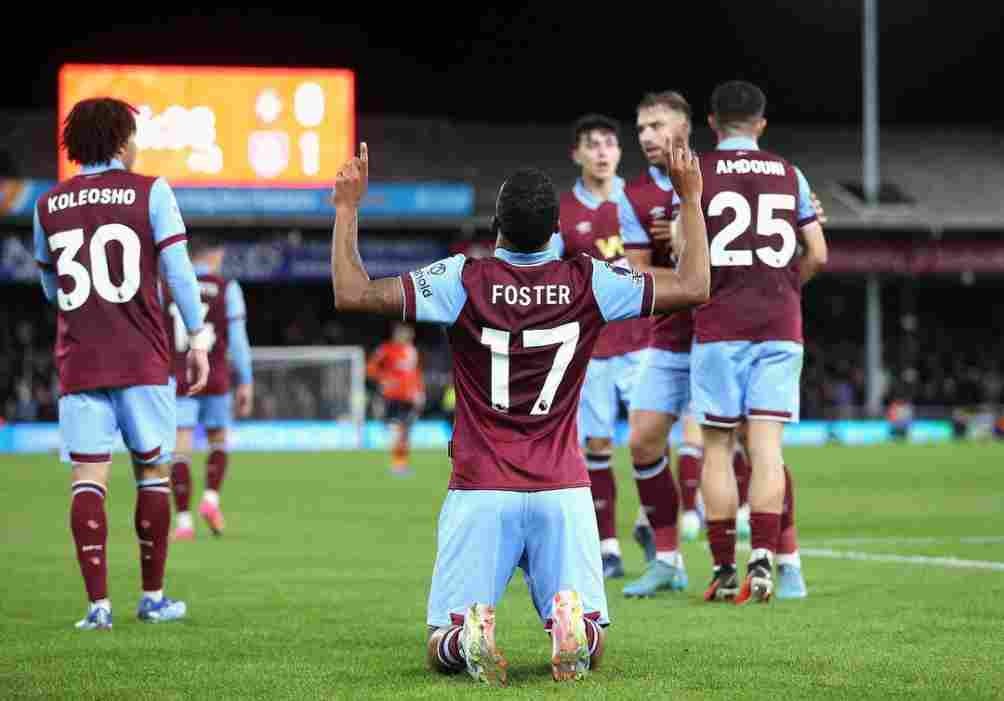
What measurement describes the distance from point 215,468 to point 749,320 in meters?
6.02

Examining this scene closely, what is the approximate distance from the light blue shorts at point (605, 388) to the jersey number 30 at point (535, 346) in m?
3.90

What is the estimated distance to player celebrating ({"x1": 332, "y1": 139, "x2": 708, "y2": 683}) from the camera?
17.7ft

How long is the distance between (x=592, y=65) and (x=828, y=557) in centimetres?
3326

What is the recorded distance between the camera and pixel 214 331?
1215cm

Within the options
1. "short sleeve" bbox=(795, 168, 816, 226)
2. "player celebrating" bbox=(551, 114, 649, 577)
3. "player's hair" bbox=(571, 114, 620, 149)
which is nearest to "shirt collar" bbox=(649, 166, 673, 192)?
"player celebrating" bbox=(551, 114, 649, 577)

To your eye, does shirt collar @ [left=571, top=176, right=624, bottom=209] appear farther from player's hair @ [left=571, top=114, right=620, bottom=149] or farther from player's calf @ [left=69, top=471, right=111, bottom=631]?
player's calf @ [left=69, top=471, right=111, bottom=631]

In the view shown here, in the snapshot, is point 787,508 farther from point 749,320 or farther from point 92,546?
point 92,546

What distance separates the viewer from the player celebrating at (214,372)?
1188 centimetres

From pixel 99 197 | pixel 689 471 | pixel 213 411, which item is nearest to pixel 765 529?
pixel 99 197

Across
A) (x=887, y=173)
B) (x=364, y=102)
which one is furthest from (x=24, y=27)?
(x=887, y=173)

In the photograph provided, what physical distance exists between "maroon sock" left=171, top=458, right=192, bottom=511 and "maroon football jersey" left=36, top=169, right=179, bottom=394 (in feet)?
16.1

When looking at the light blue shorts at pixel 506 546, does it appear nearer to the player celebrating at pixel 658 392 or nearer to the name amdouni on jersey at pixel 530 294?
the name amdouni on jersey at pixel 530 294

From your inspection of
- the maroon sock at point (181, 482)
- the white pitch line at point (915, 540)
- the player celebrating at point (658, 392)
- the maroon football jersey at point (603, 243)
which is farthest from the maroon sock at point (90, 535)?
the white pitch line at point (915, 540)

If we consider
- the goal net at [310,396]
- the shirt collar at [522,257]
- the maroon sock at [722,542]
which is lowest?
the goal net at [310,396]
